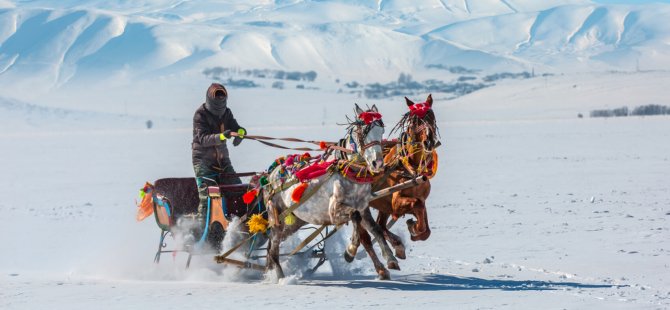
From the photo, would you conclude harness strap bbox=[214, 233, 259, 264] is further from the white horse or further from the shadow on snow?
the shadow on snow

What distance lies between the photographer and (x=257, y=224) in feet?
29.3

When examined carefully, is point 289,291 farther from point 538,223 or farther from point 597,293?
point 538,223

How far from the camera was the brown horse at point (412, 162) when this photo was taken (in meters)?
8.48

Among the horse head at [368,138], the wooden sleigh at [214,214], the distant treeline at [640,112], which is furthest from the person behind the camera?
the distant treeline at [640,112]

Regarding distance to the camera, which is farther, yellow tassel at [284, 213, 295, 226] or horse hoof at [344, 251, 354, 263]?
horse hoof at [344, 251, 354, 263]

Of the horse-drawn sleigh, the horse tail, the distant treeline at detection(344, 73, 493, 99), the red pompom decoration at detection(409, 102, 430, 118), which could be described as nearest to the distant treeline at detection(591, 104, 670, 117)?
the horse tail

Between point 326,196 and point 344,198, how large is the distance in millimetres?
200

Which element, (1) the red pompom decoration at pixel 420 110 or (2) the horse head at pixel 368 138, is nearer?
(2) the horse head at pixel 368 138

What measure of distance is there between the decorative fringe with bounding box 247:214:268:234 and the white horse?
0.10 metres

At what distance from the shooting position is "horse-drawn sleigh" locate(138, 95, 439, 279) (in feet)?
26.8

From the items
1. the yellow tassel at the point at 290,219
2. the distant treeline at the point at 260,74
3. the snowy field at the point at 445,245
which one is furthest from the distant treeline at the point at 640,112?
the distant treeline at the point at 260,74

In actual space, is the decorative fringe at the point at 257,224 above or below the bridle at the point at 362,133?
below

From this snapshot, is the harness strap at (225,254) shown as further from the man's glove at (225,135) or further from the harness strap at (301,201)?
the man's glove at (225,135)

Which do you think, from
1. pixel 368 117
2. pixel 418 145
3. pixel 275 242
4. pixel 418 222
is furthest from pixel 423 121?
pixel 275 242
